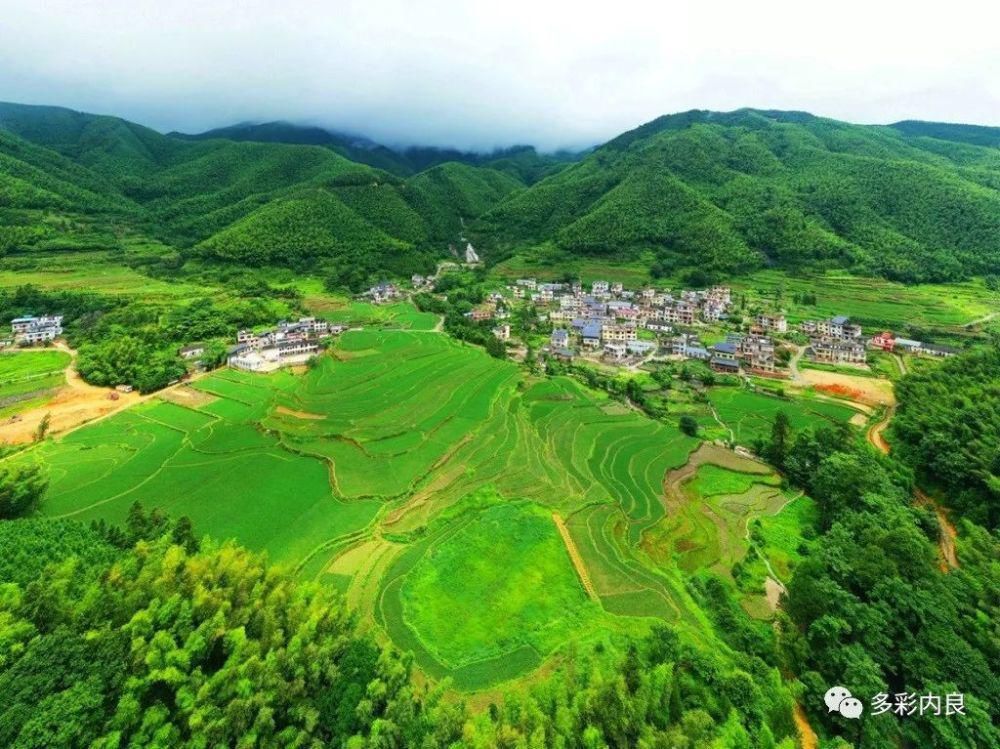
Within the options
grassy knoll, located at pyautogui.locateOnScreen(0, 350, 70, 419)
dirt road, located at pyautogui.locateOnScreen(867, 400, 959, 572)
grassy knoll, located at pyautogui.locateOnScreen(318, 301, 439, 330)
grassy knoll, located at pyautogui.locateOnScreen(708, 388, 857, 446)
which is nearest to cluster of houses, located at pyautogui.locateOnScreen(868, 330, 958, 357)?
grassy knoll, located at pyautogui.locateOnScreen(708, 388, 857, 446)

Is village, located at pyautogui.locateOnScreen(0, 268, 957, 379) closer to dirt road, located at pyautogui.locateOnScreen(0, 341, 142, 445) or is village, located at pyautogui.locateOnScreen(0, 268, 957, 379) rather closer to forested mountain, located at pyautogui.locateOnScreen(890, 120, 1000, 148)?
dirt road, located at pyautogui.locateOnScreen(0, 341, 142, 445)

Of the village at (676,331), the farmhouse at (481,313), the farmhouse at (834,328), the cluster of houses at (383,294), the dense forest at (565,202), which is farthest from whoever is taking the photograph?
the dense forest at (565,202)

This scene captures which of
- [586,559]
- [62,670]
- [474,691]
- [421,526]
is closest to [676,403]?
[586,559]

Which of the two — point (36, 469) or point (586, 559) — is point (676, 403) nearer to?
point (586, 559)

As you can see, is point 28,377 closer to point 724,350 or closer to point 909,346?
point 724,350

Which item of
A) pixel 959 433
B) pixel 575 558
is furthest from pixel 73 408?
pixel 959 433

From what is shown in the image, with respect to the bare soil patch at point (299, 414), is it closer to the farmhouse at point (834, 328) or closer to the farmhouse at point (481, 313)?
the farmhouse at point (481, 313)

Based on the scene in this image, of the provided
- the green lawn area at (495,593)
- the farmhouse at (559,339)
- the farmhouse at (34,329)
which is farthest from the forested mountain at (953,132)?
the farmhouse at (34,329)
